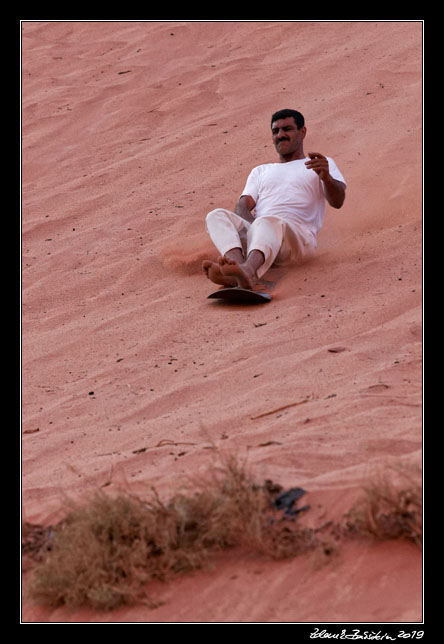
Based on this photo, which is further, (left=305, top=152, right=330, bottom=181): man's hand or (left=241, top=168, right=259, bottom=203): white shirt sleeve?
(left=241, top=168, right=259, bottom=203): white shirt sleeve

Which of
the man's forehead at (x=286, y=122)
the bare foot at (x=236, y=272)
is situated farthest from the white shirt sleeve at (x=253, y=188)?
the bare foot at (x=236, y=272)

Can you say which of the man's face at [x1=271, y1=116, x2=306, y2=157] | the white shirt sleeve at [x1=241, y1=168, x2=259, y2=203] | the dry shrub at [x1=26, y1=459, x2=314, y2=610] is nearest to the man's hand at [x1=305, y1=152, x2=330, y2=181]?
the man's face at [x1=271, y1=116, x2=306, y2=157]

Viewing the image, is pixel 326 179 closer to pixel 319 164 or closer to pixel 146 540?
pixel 319 164

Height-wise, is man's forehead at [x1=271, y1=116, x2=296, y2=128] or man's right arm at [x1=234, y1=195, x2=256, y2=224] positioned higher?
man's forehead at [x1=271, y1=116, x2=296, y2=128]

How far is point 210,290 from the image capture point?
561 centimetres

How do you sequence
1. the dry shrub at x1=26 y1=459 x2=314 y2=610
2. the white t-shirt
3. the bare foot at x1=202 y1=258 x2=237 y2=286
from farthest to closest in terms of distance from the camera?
the white t-shirt < the bare foot at x1=202 y1=258 x2=237 y2=286 < the dry shrub at x1=26 y1=459 x2=314 y2=610

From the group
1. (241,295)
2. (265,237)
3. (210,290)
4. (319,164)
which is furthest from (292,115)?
(241,295)

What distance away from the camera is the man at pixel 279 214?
5.36 meters

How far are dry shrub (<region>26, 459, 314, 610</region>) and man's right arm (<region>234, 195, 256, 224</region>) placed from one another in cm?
314

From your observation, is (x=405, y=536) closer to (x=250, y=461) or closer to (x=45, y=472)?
(x=250, y=461)

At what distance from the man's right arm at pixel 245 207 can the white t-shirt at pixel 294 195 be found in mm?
50

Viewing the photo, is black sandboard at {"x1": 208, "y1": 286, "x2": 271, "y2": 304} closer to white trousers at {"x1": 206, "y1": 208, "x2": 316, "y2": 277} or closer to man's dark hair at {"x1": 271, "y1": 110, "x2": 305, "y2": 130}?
white trousers at {"x1": 206, "y1": 208, "x2": 316, "y2": 277}

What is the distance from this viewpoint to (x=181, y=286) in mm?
5707

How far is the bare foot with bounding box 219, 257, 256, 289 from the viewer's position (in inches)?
201
